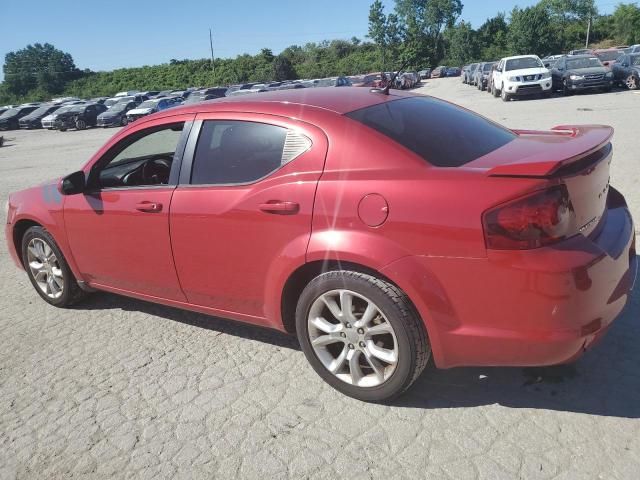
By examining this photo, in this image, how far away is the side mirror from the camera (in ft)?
13.0

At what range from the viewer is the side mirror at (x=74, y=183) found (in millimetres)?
3973

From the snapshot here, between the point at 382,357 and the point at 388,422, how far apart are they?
0.32 meters

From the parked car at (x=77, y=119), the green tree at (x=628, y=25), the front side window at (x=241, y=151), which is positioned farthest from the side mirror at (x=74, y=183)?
the green tree at (x=628, y=25)

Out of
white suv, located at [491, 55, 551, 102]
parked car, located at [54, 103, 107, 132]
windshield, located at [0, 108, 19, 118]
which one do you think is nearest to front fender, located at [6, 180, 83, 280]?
white suv, located at [491, 55, 551, 102]

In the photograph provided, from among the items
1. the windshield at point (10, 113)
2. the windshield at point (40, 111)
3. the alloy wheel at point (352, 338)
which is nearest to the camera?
the alloy wheel at point (352, 338)

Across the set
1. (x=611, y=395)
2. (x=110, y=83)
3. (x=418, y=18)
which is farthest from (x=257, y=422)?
(x=418, y=18)

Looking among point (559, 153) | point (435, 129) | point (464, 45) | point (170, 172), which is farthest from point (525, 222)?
point (464, 45)

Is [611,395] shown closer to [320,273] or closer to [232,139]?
[320,273]

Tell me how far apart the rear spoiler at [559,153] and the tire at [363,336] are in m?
0.77

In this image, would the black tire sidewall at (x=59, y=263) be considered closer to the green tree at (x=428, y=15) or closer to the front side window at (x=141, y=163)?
the front side window at (x=141, y=163)

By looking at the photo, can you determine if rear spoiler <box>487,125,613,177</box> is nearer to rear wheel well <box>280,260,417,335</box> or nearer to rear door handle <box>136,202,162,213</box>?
rear wheel well <box>280,260,417,335</box>

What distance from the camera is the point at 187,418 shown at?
3.00 metres

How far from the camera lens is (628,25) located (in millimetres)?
72750

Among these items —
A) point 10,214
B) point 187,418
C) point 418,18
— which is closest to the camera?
point 187,418
